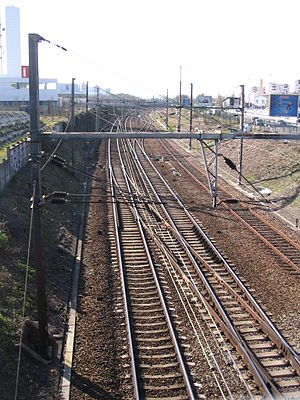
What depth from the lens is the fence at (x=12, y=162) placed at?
14.2 m

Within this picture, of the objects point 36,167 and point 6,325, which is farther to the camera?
point 6,325

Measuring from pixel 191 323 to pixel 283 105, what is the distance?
20.8m

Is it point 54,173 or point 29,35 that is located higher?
point 29,35

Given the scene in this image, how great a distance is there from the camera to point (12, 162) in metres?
15.8

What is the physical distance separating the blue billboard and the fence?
14.0 m

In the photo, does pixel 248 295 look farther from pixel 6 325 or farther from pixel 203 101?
pixel 203 101

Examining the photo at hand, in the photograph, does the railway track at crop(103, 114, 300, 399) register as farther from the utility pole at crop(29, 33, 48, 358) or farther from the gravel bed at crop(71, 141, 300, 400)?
the utility pole at crop(29, 33, 48, 358)

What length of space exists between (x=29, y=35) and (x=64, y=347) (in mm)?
4949

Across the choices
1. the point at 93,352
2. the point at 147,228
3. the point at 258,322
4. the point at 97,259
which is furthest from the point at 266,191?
the point at 93,352

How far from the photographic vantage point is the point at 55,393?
23.6 feet

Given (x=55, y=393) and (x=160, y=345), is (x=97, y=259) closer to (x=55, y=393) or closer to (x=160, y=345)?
(x=160, y=345)

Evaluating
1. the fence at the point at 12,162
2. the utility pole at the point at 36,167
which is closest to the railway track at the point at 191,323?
the utility pole at the point at 36,167

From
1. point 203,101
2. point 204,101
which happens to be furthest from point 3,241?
point 204,101

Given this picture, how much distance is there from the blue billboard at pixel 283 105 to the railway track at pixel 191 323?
48.0 feet
